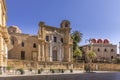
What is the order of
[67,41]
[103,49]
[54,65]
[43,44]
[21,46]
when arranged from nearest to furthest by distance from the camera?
[54,65] < [43,44] < [21,46] < [67,41] < [103,49]

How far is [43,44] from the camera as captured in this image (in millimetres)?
61156

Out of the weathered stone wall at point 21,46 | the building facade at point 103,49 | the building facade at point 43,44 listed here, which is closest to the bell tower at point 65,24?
the building facade at point 43,44

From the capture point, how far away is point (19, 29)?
71938 mm

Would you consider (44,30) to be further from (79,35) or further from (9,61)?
(79,35)

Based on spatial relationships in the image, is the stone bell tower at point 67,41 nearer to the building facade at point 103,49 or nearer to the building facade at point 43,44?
the building facade at point 43,44

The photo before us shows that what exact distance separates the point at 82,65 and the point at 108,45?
2576cm

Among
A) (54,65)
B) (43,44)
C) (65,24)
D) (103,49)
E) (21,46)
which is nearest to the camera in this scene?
(54,65)

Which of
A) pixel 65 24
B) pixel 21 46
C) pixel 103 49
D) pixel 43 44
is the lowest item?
pixel 103 49

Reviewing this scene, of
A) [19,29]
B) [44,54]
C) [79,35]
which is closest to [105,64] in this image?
[79,35]

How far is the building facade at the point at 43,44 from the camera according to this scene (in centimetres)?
6103

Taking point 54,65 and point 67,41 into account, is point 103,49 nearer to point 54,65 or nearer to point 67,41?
point 67,41

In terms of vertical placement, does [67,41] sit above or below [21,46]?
above

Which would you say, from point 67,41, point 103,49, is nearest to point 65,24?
point 67,41

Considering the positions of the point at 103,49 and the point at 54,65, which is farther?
the point at 103,49
